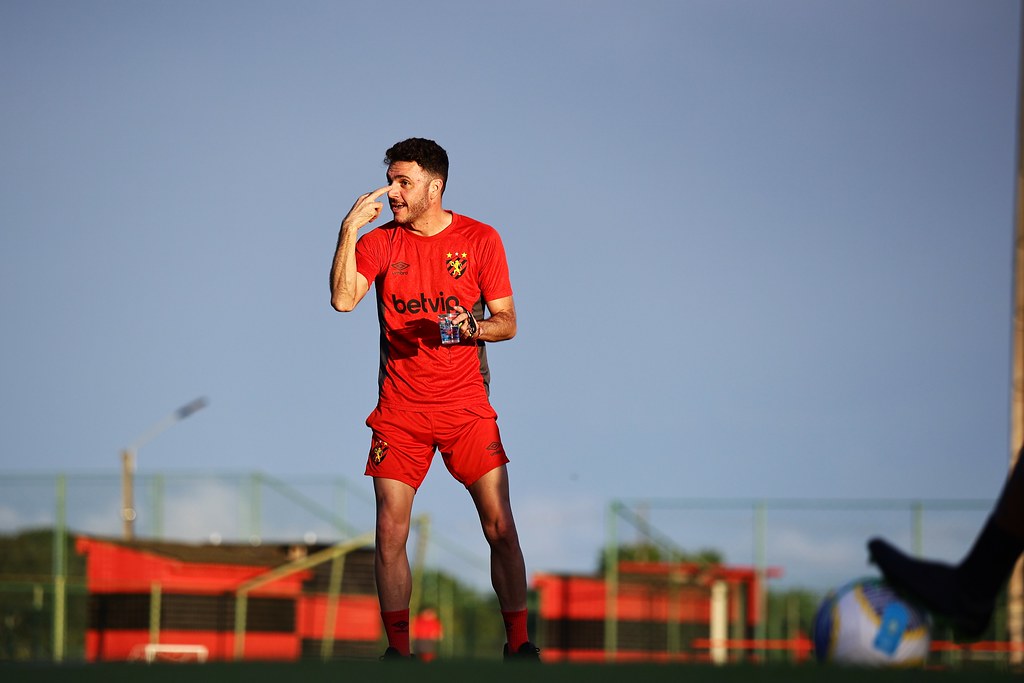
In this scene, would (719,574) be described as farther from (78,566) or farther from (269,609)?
(78,566)

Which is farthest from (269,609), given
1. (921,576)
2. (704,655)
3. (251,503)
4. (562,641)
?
(921,576)

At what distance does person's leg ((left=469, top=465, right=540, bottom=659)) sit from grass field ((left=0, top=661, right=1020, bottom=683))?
2435 mm

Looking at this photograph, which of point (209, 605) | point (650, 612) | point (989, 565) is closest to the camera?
point (989, 565)

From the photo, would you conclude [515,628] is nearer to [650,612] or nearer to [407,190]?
[407,190]

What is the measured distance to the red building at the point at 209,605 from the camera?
1758 cm

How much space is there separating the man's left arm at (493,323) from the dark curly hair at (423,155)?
0.60 meters

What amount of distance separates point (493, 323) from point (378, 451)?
28.7 inches

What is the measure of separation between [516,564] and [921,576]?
233 centimetres

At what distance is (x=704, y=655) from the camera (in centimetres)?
1622

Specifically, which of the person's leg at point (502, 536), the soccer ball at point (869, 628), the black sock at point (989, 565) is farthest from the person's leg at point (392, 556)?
the black sock at point (989, 565)

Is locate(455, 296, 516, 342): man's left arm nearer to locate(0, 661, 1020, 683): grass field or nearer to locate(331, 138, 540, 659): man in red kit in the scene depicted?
locate(331, 138, 540, 659): man in red kit

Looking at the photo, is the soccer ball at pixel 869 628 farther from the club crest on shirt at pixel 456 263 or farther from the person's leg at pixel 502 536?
the club crest on shirt at pixel 456 263

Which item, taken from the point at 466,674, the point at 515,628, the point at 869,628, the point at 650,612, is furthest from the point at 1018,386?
the point at 466,674

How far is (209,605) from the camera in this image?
18.0m
